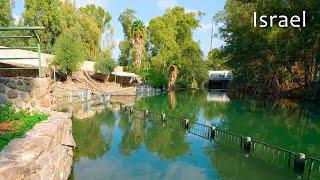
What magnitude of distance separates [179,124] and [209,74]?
5929cm

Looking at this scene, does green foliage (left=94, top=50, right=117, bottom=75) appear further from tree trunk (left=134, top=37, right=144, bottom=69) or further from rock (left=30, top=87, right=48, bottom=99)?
rock (left=30, top=87, right=48, bottom=99)

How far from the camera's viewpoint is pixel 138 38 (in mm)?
71500

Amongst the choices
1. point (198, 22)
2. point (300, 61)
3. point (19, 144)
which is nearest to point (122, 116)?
point (19, 144)

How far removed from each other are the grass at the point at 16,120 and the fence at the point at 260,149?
29.9ft

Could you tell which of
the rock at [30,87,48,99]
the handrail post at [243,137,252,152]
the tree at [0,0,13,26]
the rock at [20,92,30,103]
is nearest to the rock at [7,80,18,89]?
the rock at [20,92,30,103]

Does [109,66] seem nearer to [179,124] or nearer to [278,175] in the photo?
[179,124]

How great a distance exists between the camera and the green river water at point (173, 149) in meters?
12.5

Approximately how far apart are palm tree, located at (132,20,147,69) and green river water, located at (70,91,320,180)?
1846 inches

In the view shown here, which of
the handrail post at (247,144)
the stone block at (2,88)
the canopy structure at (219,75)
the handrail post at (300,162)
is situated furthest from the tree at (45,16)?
the handrail post at (300,162)

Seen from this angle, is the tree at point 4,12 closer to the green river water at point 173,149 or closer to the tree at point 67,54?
the tree at point 67,54

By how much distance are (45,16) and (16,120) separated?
4773cm

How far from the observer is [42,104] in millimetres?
10406

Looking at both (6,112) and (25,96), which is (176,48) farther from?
(6,112)

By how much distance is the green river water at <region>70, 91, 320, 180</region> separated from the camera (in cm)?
1249
